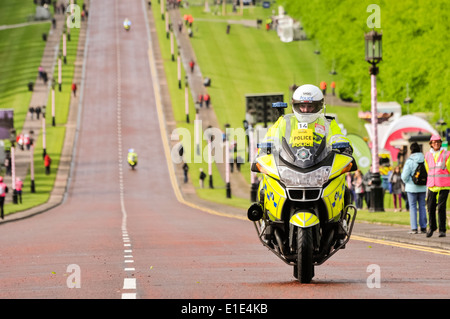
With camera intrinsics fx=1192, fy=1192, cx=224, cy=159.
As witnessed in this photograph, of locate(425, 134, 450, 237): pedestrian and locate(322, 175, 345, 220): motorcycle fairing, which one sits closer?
locate(322, 175, 345, 220): motorcycle fairing

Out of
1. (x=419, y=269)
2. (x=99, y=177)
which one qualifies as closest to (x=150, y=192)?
(x=99, y=177)

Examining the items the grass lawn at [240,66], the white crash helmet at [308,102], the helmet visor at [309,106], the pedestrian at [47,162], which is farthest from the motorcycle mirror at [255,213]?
the pedestrian at [47,162]

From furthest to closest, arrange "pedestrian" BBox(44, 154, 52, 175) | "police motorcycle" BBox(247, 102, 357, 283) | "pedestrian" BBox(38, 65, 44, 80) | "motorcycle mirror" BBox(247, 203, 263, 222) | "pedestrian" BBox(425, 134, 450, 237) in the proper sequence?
"pedestrian" BBox(38, 65, 44, 80)
"pedestrian" BBox(44, 154, 52, 175)
"pedestrian" BBox(425, 134, 450, 237)
"motorcycle mirror" BBox(247, 203, 263, 222)
"police motorcycle" BBox(247, 102, 357, 283)

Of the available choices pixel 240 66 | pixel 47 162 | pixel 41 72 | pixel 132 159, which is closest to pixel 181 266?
pixel 47 162

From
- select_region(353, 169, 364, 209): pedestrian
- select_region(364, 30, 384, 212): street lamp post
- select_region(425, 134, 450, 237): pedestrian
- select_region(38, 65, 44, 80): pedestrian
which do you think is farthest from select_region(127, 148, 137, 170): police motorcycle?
select_region(425, 134, 450, 237): pedestrian

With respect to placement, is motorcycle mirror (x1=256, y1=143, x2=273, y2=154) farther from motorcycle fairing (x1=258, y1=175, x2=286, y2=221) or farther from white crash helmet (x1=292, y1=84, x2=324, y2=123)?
white crash helmet (x1=292, y1=84, x2=324, y2=123)

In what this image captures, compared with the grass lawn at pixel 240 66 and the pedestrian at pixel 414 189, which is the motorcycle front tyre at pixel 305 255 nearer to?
the pedestrian at pixel 414 189

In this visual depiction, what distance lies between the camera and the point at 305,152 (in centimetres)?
1413

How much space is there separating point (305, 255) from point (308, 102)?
1961mm

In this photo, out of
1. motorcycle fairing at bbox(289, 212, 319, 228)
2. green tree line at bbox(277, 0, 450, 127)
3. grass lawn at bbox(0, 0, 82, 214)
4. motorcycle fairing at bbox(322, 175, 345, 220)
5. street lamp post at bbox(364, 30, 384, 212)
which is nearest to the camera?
motorcycle fairing at bbox(289, 212, 319, 228)

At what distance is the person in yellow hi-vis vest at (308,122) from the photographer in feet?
47.5

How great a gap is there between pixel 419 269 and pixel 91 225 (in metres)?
20.5

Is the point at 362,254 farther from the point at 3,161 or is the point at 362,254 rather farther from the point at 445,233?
the point at 3,161

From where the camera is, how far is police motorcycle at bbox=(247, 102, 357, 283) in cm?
1398
